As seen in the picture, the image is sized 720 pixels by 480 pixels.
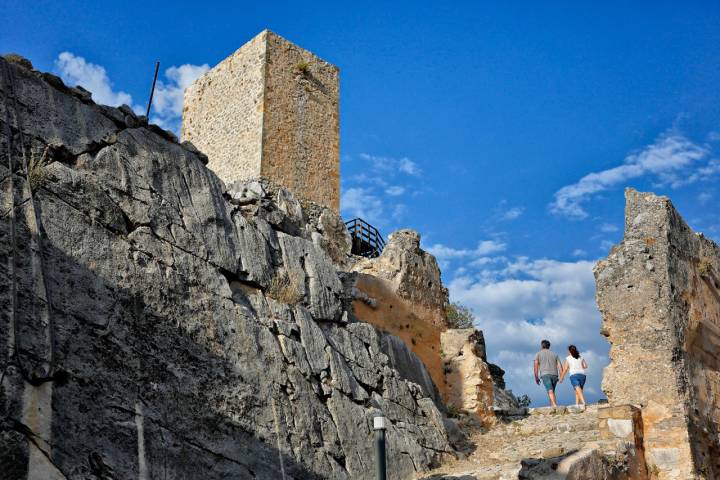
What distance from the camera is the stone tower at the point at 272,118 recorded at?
2402cm

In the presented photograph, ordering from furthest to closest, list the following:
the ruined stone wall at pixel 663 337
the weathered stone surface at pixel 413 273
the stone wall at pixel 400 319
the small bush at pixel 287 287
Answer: the weathered stone surface at pixel 413 273, the stone wall at pixel 400 319, the ruined stone wall at pixel 663 337, the small bush at pixel 287 287

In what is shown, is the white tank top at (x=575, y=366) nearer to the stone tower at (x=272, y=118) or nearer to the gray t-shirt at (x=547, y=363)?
the gray t-shirt at (x=547, y=363)

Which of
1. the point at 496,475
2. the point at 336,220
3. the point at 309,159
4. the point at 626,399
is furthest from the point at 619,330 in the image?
the point at 309,159

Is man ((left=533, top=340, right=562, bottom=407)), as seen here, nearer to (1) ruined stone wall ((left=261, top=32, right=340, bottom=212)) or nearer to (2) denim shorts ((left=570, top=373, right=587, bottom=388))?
(2) denim shorts ((left=570, top=373, right=587, bottom=388))

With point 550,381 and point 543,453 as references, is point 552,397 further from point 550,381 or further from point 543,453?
point 543,453

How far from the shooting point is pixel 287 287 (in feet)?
35.3

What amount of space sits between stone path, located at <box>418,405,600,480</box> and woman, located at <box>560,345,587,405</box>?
0.58 meters

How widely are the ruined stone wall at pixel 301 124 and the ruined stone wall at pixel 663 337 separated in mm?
12492

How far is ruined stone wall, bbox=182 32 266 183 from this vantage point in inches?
945

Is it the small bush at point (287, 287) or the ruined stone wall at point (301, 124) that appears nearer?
the small bush at point (287, 287)

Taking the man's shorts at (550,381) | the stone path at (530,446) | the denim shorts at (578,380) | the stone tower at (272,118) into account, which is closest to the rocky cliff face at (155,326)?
the stone path at (530,446)

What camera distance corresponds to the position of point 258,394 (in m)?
9.16

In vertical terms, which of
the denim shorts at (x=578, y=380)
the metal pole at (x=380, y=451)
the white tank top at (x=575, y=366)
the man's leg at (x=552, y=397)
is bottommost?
the metal pole at (x=380, y=451)

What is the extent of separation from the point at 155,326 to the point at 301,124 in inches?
663
